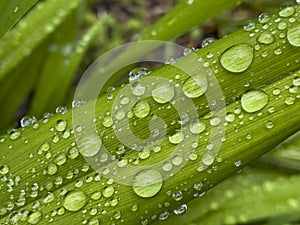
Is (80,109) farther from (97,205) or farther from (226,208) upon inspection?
(226,208)

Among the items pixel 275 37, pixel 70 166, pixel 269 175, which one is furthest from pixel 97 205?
pixel 269 175

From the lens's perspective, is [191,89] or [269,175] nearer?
[191,89]

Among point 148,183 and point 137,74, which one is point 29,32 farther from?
point 148,183

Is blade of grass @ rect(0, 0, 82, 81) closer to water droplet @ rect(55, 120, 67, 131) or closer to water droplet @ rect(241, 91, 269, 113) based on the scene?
water droplet @ rect(55, 120, 67, 131)

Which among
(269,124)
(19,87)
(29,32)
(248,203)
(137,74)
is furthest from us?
(19,87)

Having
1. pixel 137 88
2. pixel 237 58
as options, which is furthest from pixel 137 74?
pixel 237 58

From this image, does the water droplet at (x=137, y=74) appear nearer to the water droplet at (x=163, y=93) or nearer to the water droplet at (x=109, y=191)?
the water droplet at (x=163, y=93)

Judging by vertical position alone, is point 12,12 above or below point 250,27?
above

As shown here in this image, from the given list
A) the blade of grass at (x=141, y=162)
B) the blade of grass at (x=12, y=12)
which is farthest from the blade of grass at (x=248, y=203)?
the blade of grass at (x=12, y=12)
